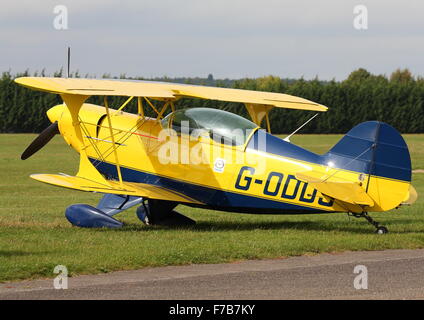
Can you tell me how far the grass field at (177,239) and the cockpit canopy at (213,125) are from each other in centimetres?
155

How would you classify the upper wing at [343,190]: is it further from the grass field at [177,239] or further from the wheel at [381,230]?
the wheel at [381,230]

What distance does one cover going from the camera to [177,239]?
1290 cm

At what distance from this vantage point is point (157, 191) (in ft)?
46.5

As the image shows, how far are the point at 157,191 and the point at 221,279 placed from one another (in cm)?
440

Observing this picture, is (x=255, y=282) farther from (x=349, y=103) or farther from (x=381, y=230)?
(x=349, y=103)

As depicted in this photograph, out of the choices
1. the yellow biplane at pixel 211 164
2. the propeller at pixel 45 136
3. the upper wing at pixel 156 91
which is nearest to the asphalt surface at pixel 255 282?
the yellow biplane at pixel 211 164

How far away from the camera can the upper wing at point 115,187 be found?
13.2m

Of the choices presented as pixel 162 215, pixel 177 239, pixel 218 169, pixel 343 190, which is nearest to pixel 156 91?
pixel 218 169

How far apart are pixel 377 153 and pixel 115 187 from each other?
4121 millimetres

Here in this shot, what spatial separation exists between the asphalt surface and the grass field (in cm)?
40

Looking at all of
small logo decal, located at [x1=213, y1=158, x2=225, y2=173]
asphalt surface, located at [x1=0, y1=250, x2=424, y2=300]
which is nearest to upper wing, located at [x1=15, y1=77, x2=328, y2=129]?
small logo decal, located at [x1=213, y1=158, x2=225, y2=173]

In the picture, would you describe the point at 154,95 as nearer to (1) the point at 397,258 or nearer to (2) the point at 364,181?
(2) the point at 364,181
